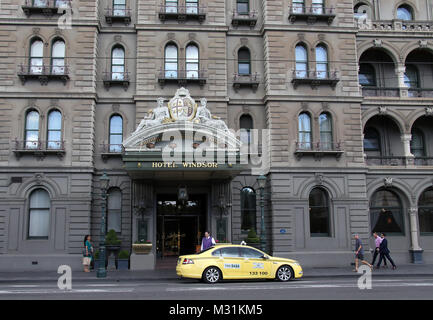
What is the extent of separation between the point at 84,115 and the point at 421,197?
66.5ft

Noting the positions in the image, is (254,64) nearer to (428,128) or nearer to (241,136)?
(241,136)

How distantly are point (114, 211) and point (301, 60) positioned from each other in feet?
45.4

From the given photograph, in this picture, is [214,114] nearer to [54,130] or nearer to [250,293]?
[54,130]

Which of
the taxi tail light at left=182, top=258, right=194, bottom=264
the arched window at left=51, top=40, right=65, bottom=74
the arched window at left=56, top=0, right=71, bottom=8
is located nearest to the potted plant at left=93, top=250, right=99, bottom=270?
the taxi tail light at left=182, top=258, right=194, bottom=264

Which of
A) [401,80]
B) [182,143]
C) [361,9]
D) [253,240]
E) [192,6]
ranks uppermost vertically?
[361,9]

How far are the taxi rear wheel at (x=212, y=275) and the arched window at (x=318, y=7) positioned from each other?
17.1 meters

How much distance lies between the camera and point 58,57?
25297 millimetres

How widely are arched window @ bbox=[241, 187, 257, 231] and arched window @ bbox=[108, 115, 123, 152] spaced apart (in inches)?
295

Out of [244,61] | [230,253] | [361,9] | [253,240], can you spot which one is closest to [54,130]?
[244,61]

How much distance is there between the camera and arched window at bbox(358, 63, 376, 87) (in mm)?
28609

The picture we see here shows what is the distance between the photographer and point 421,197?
27.1 m

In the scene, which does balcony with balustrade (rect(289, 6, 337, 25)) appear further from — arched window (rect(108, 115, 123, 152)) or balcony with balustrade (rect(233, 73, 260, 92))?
arched window (rect(108, 115, 123, 152))

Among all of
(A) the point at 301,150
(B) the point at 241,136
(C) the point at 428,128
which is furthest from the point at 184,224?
(C) the point at 428,128

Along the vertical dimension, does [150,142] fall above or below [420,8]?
below
